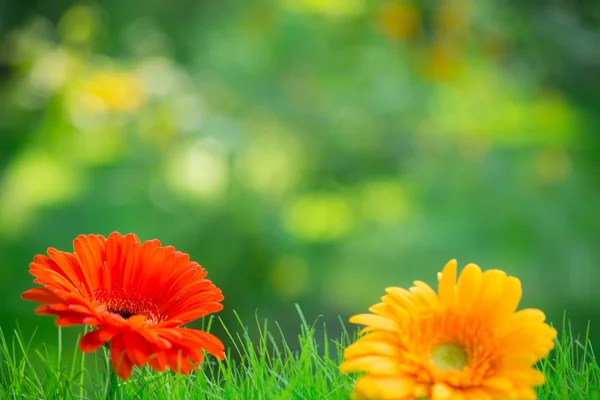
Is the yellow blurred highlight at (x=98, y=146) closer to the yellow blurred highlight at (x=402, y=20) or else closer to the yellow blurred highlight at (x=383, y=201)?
the yellow blurred highlight at (x=383, y=201)

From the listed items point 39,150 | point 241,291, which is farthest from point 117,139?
point 241,291

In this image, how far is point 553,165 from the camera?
6.73 ft

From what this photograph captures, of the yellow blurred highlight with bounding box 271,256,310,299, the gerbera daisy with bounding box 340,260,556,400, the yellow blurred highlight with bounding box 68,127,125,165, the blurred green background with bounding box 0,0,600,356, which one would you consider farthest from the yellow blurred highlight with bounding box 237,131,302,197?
the gerbera daisy with bounding box 340,260,556,400

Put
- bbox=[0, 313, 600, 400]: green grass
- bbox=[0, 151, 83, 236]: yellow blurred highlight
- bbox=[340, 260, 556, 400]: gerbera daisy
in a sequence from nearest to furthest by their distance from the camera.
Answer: bbox=[340, 260, 556, 400]: gerbera daisy
bbox=[0, 313, 600, 400]: green grass
bbox=[0, 151, 83, 236]: yellow blurred highlight

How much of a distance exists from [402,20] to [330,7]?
0.81 feet

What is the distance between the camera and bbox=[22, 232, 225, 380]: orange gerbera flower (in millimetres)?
426

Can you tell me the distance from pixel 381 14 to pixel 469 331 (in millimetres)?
1737

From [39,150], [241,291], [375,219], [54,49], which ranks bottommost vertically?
[241,291]

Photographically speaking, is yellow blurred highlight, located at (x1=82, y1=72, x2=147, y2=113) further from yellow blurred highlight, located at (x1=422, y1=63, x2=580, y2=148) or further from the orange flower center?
Result: the orange flower center

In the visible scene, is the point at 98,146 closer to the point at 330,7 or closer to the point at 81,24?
the point at 81,24

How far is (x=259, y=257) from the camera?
188cm

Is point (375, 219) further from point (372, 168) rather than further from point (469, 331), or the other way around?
point (469, 331)


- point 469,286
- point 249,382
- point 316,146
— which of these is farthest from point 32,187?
point 469,286

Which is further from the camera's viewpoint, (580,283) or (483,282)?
(580,283)
